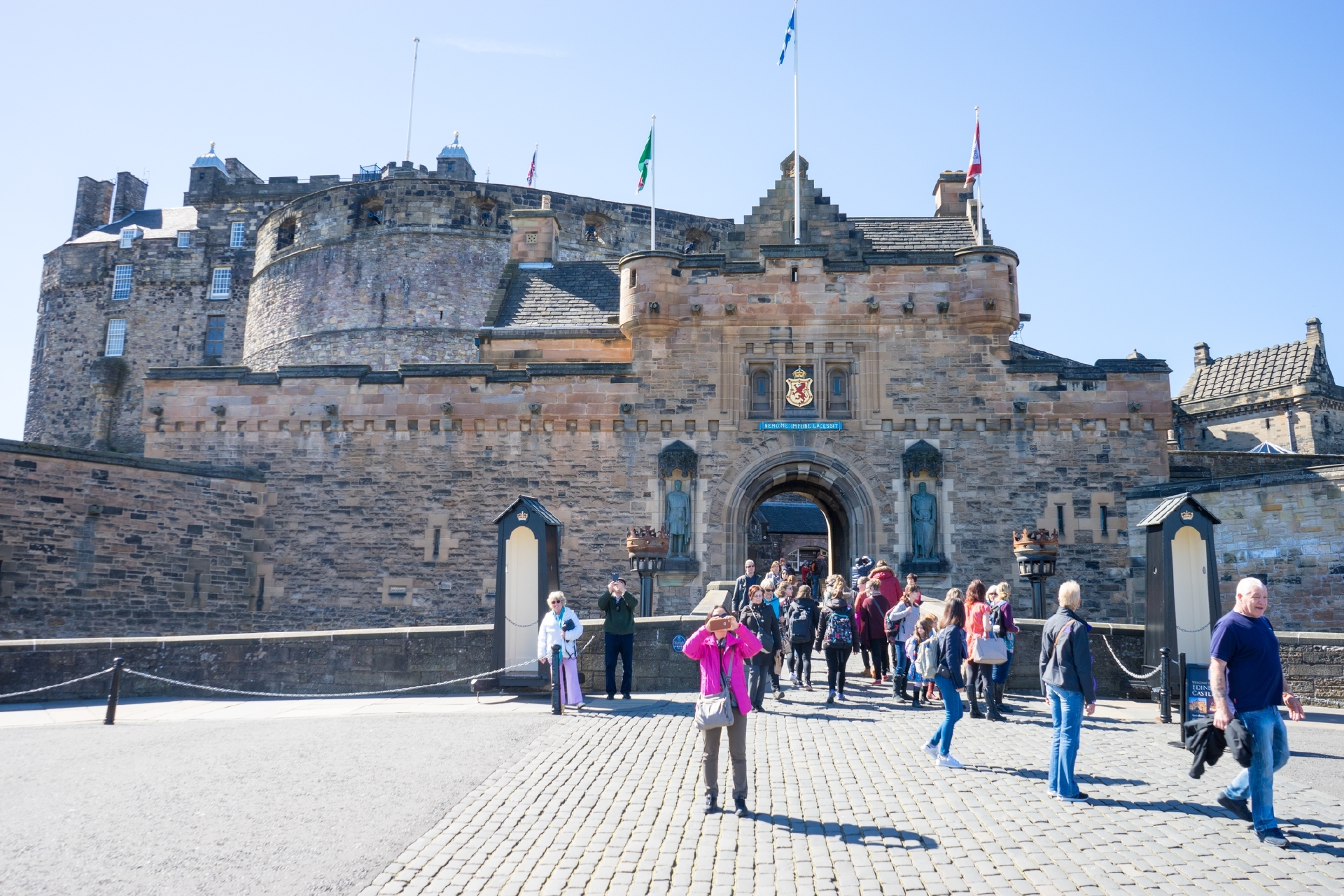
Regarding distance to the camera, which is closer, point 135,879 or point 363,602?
point 135,879

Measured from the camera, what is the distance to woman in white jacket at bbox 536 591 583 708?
11164 mm

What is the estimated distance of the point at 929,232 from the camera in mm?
26172

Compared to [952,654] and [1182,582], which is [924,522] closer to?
[1182,582]

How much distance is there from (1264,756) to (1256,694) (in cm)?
37

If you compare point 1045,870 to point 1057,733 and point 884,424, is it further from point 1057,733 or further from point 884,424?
point 884,424

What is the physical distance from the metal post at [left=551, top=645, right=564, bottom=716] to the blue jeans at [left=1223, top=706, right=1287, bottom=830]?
6.82 m

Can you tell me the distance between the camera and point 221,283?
45719mm

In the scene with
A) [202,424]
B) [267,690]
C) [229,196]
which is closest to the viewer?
[267,690]

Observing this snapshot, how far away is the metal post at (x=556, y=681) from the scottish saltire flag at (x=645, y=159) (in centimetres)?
1583

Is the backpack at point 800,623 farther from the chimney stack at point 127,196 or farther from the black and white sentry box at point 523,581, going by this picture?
the chimney stack at point 127,196

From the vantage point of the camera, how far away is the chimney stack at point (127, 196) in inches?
Answer: 2046

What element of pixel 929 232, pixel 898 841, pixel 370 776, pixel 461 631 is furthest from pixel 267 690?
pixel 929 232

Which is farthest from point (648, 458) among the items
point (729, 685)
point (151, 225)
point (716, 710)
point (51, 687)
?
point (151, 225)

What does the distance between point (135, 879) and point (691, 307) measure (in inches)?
631
